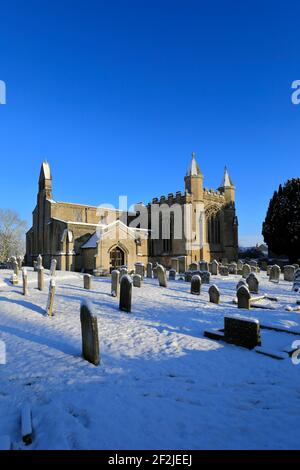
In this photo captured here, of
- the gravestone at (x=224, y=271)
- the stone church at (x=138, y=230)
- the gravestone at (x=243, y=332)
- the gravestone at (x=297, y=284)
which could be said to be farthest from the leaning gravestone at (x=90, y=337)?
the stone church at (x=138, y=230)

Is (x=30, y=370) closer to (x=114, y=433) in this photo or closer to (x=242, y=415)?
(x=114, y=433)

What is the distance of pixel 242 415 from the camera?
11.8 feet

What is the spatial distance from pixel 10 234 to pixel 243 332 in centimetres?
4600

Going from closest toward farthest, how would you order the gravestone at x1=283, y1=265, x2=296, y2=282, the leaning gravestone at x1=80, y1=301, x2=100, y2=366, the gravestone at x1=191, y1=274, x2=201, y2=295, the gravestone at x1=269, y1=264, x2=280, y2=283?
1. the leaning gravestone at x1=80, y1=301, x2=100, y2=366
2. the gravestone at x1=191, y1=274, x2=201, y2=295
3. the gravestone at x1=269, y1=264, x2=280, y2=283
4. the gravestone at x1=283, y1=265, x2=296, y2=282

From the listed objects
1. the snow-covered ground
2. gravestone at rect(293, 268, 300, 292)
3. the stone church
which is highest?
the stone church

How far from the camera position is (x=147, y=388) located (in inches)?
169

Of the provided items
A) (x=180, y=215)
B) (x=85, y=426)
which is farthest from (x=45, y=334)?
(x=180, y=215)

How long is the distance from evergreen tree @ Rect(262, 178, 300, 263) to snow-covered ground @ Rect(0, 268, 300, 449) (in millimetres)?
28593

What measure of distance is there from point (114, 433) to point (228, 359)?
310 cm

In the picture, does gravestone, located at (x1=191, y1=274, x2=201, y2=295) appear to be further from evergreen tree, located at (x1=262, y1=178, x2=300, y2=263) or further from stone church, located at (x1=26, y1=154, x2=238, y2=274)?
evergreen tree, located at (x1=262, y1=178, x2=300, y2=263)

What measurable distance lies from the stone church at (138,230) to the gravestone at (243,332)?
713 inches

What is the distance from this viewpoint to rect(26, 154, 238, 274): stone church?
26.0 metres

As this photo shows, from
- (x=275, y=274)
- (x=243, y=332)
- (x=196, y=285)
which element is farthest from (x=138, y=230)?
(x=243, y=332)

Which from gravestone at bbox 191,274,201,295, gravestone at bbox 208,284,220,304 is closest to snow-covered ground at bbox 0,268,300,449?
gravestone at bbox 208,284,220,304
